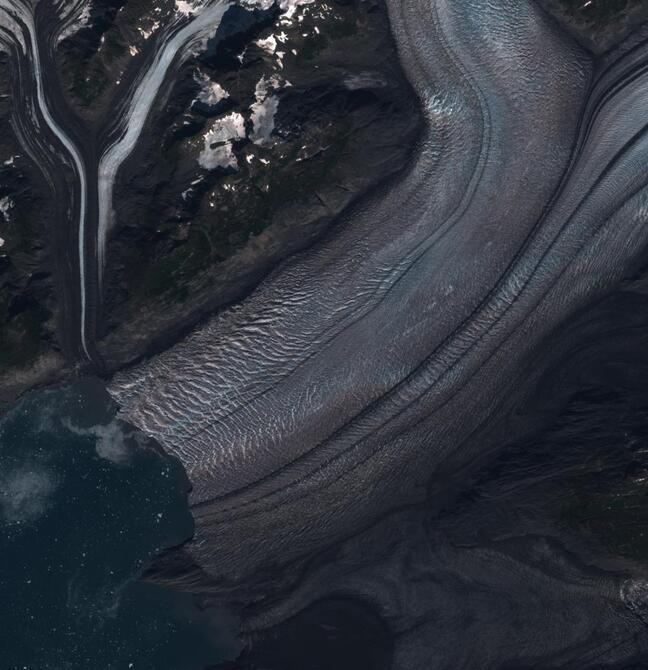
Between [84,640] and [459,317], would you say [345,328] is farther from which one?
[84,640]

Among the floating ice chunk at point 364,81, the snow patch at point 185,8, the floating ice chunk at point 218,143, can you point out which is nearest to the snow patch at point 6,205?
the floating ice chunk at point 218,143

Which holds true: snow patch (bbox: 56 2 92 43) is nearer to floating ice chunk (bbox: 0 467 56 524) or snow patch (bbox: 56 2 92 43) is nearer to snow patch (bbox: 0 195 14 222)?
snow patch (bbox: 0 195 14 222)

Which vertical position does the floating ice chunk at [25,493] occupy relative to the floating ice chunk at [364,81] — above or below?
below

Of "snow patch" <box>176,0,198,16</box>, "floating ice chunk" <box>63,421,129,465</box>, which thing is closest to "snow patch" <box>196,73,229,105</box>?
"snow patch" <box>176,0,198,16</box>

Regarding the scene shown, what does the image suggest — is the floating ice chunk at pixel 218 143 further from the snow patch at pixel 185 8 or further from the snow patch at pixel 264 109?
the snow patch at pixel 185 8

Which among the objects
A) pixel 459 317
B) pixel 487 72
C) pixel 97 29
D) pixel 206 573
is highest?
pixel 97 29

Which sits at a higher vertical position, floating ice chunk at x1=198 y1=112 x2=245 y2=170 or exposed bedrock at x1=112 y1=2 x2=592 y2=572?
floating ice chunk at x1=198 y1=112 x2=245 y2=170

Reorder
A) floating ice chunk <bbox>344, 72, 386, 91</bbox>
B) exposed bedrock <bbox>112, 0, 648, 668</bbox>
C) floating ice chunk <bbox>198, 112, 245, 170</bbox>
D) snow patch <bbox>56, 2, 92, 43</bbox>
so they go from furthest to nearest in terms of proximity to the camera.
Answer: exposed bedrock <bbox>112, 0, 648, 668</bbox>
floating ice chunk <bbox>344, 72, 386, 91</bbox>
floating ice chunk <bbox>198, 112, 245, 170</bbox>
snow patch <bbox>56, 2, 92, 43</bbox>

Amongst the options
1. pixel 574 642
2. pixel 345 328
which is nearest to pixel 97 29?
pixel 345 328
